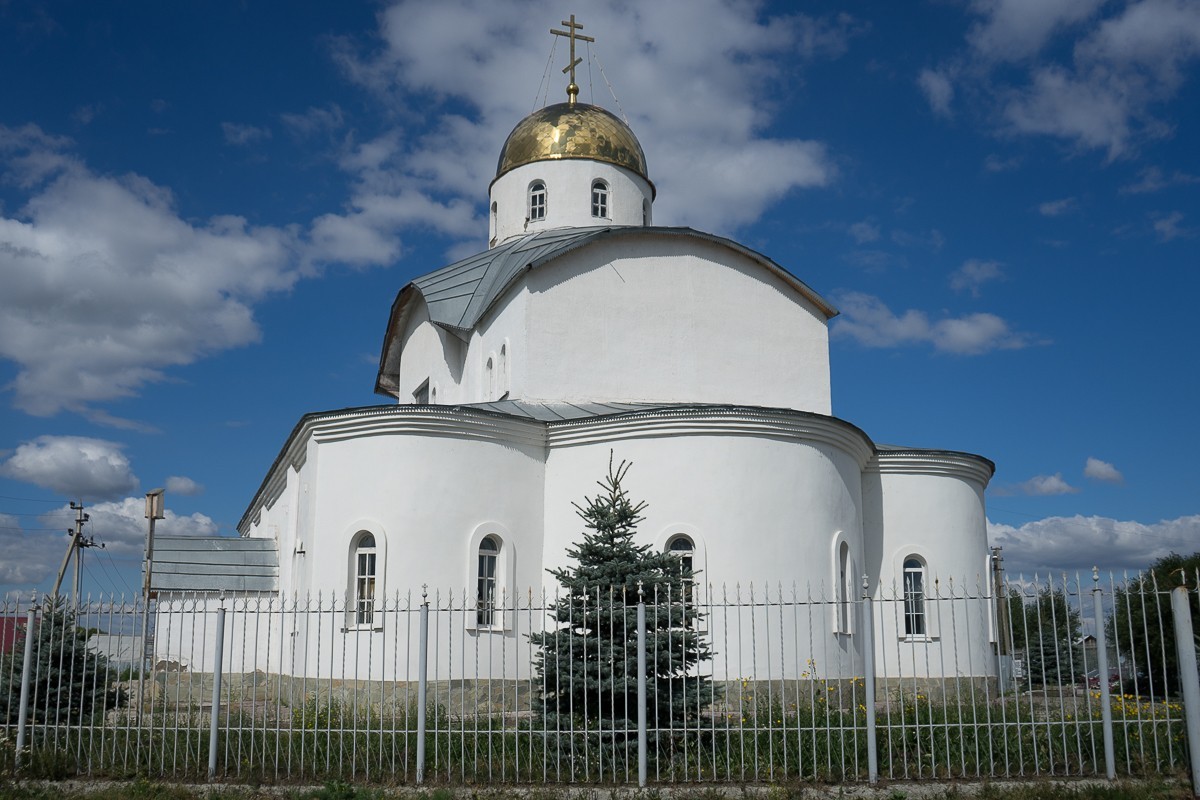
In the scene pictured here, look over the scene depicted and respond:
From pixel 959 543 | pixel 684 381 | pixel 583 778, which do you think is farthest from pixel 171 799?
pixel 959 543

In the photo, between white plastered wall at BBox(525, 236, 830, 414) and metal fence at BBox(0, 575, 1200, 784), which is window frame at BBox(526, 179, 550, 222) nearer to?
white plastered wall at BBox(525, 236, 830, 414)

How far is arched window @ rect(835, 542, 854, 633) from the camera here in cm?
1548

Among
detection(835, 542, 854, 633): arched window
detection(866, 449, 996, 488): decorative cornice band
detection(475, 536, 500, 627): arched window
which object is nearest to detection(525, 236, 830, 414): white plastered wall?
detection(866, 449, 996, 488): decorative cornice band

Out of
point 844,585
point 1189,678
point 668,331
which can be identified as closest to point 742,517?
point 844,585

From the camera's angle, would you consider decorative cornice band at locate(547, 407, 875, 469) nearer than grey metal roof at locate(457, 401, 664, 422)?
Yes

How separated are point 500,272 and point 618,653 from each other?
1112cm

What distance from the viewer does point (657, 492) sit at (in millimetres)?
A: 15125

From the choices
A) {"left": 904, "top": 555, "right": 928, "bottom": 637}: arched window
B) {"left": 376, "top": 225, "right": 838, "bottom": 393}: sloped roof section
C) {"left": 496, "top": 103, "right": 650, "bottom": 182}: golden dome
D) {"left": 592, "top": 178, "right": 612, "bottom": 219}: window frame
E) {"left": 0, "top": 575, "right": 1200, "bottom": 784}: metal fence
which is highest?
{"left": 496, "top": 103, "right": 650, "bottom": 182}: golden dome

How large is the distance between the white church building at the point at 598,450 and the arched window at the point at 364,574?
30 millimetres

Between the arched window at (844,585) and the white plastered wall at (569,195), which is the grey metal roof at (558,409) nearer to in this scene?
the arched window at (844,585)

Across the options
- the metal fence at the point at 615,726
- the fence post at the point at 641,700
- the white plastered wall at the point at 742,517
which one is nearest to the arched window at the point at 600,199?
the white plastered wall at the point at 742,517

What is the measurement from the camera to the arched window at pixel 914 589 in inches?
696

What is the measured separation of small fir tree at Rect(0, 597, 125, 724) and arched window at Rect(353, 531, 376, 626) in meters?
3.91

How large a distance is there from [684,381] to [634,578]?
8539mm
